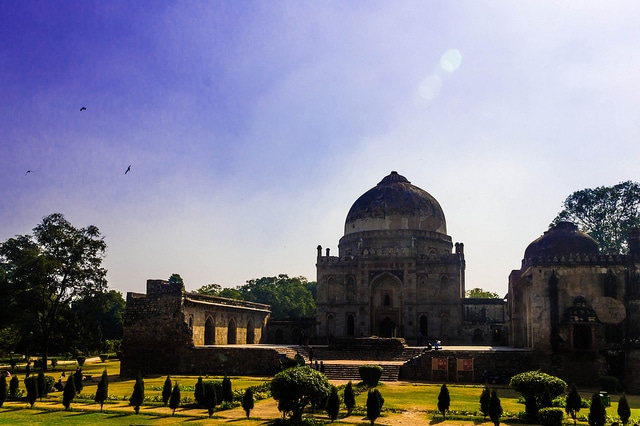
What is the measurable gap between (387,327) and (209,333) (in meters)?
13.7

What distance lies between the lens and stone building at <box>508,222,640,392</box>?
27656 mm

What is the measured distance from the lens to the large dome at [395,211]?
4644cm

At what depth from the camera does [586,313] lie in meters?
28.3

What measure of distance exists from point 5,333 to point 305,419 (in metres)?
33.3

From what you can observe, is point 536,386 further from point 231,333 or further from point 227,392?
point 231,333

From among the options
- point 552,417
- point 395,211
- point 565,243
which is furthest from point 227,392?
point 395,211

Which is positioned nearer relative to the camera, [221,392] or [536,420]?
[536,420]

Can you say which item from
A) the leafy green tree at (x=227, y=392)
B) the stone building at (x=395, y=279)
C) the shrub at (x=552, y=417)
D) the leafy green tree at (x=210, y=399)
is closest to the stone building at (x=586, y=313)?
the stone building at (x=395, y=279)

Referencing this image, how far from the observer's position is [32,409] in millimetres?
18500

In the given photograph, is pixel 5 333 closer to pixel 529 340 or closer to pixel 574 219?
pixel 529 340

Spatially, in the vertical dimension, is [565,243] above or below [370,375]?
above

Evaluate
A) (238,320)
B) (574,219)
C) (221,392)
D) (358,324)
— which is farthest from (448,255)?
(221,392)

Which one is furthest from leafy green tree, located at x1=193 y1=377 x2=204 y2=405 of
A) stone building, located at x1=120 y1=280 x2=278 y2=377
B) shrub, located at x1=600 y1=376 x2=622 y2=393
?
shrub, located at x1=600 y1=376 x2=622 y2=393

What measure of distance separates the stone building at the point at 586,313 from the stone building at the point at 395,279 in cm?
1263
